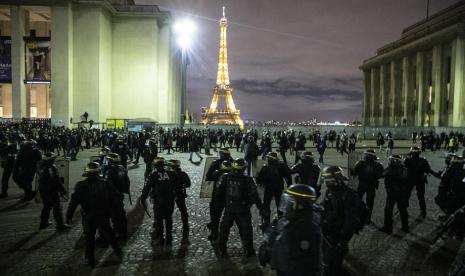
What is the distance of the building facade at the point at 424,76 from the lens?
149 ft

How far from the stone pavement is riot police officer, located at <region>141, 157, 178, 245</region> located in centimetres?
33

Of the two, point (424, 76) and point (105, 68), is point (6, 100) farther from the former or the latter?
point (424, 76)

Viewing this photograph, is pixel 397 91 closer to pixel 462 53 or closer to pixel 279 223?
pixel 462 53

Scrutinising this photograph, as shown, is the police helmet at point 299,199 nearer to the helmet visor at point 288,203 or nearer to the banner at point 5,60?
the helmet visor at point 288,203

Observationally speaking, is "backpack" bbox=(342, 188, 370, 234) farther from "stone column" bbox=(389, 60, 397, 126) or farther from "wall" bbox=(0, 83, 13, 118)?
"stone column" bbox=(389, 60, 397, 126)

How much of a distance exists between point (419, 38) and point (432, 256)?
191 feet

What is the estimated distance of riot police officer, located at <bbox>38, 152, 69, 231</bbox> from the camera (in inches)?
281

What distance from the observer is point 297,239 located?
10.1 ft

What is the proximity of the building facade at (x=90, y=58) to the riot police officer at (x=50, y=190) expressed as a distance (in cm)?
3612

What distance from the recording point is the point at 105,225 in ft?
18.0

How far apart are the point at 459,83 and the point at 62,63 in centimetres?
4285

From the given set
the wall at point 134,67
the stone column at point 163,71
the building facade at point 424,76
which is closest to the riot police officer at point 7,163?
the wall at point 134,67

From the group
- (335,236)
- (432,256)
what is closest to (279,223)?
(335,236)

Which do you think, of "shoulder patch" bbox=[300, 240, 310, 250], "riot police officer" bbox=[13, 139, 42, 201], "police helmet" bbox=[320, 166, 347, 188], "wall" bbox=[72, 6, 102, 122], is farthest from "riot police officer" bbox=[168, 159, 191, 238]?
"wall" bbox=[72, 6, 102, 122]
